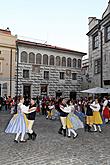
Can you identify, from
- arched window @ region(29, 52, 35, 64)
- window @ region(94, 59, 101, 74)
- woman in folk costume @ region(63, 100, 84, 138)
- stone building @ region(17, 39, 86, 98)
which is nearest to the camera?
woman in folk costume @ region(63, 100, 84, 138)

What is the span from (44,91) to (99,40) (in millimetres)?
13208

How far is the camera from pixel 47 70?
41.8m

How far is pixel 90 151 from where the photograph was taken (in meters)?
9.02

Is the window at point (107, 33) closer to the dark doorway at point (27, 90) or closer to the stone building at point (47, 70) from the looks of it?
the stone building at point (47, 70)

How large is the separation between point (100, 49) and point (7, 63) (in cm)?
1431

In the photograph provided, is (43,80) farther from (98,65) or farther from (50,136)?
(50,136)

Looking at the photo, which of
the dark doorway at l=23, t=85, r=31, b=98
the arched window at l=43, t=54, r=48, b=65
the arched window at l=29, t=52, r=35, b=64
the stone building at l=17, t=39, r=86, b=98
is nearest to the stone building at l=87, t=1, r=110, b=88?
the stone building at l=17, t=39, r=86, b=98

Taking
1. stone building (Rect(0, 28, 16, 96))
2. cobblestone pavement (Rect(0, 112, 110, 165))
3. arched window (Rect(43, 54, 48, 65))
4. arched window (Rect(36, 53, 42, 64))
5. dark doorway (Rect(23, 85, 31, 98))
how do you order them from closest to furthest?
cobblestone pavement (Rect(0, 112, 110, 165))
stone building (Rect(0, 28, 16, 96))
dark doorway (Rect(23, 85, 31, 98))
arched window (Rect(36, 53, 42, 64))
arched window (Rect(43, 54, 48, 65))

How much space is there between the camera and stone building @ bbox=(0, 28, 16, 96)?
38.0 m

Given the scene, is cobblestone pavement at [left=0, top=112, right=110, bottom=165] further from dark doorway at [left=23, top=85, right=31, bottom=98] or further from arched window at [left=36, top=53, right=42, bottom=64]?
arched window at [left=36, top=53, right=42, bottom=64]

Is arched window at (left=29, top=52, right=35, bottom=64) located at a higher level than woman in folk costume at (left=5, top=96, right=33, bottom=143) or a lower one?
higher

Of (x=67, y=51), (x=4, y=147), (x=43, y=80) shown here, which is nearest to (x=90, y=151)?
(x=4, y=147)

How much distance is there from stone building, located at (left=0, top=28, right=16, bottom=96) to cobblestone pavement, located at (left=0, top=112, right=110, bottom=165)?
86.5 feet

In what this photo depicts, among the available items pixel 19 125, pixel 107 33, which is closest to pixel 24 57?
pixel 107 33
